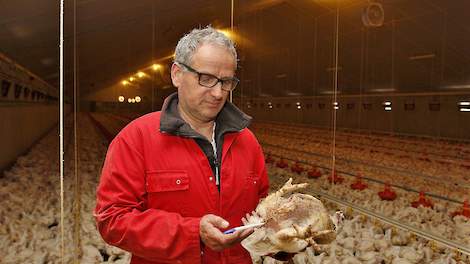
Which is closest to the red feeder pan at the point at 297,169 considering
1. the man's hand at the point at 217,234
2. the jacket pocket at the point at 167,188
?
the jacket pocket at the point at 167,188

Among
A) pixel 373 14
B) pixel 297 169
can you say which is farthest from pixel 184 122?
pixel 373 14

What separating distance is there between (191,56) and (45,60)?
27.1 ft

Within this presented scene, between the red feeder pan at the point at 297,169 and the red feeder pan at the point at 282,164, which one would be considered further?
the red feeder pan at the point at 282,164

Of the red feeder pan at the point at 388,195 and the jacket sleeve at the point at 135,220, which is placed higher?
the jacket sleeve at the point at 135,220

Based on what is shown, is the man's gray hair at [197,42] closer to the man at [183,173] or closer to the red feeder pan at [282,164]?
the man at [183,173]

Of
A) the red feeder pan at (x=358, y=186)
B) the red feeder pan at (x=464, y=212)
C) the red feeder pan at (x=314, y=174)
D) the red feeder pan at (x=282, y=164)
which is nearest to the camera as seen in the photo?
the red feeder pan at (x=464, y=212)

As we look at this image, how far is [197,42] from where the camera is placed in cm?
142

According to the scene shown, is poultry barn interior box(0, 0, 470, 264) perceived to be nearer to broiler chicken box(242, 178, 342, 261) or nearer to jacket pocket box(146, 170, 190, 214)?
jacket pocket box(146, 170, 190, 214)

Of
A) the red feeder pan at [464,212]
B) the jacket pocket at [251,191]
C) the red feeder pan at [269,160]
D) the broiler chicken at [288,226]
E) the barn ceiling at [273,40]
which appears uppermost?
the barn ceiling at [273,40]

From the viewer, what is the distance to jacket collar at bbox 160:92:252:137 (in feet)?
4.85

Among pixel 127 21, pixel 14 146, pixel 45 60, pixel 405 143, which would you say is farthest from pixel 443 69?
pixel 14 146

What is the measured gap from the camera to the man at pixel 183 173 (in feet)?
4.31

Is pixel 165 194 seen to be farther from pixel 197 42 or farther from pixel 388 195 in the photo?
pixel 388 195

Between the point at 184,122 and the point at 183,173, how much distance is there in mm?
199
